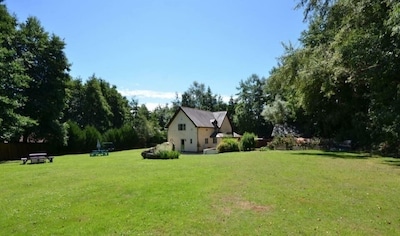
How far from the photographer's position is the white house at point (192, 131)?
44.0 meters

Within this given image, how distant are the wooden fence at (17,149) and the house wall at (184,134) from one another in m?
17.9

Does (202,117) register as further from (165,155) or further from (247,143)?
(165,155)

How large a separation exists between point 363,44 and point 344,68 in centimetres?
300

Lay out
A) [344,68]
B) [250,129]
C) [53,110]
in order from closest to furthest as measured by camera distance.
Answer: [344,68] < [53,110] < [250,129]

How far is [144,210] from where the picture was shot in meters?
7.23

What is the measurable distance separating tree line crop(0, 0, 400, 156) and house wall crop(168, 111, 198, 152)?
351 inches

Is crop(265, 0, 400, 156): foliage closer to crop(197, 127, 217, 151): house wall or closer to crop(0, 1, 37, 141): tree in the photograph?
crop(197, 127, 217, 151): house wall

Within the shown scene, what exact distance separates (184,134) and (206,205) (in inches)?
1478

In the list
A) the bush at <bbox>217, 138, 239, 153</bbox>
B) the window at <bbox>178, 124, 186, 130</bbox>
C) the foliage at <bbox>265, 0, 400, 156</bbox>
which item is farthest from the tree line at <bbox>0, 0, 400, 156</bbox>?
the window at <bbox>178, 124, 186, 130</bbox>

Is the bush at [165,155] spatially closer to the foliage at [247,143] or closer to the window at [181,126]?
the foliage at [247,143]

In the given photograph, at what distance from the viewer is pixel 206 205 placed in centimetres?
750

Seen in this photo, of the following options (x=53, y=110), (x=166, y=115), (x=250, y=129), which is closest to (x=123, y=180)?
(x=53, y=110)

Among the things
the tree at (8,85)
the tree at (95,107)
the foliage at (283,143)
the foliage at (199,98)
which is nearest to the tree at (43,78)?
the tree at (8,85)

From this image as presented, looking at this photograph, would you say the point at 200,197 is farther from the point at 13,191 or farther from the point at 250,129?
the point at 250,129
